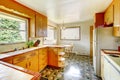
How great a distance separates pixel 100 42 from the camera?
2961mm

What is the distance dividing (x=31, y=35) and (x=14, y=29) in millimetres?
688

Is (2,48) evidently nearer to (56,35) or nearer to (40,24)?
(40,24)

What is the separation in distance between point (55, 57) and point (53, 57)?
0.33 feet

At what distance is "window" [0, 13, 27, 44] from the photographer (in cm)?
262

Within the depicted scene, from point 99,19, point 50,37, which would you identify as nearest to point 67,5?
point 99,19

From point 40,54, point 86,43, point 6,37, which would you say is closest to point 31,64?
point 40,54

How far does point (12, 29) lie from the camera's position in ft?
9.73

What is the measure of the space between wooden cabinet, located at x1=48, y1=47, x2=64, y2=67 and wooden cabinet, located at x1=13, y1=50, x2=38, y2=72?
3.00ft

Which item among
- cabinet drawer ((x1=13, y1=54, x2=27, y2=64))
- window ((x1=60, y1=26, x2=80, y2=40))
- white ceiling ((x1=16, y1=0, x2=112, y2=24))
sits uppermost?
white ceiling ((x1=16, y1=0, x2=112, y2=24))

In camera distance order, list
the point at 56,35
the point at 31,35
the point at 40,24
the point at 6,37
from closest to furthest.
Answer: the point at 6,37, the point at 31,35, the point at 40,24, the point at 56,35

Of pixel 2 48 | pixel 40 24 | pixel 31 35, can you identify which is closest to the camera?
pixel 2 48

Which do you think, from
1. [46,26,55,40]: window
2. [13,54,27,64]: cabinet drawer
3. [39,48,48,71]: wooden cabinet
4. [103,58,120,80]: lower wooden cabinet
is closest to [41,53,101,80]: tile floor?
[39,48,48,71]: wooden cabinet

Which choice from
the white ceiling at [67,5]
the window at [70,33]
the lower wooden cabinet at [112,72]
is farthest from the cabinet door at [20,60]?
the window at [70,33]

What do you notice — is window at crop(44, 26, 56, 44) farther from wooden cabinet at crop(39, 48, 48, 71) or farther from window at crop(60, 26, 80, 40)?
wooden cabinet at crop(39, 48, 48, 71)
